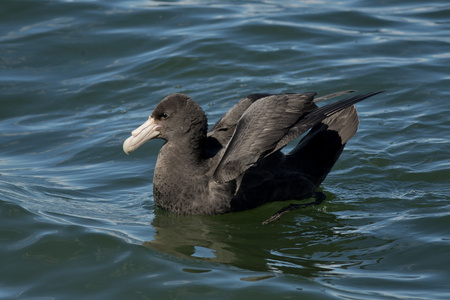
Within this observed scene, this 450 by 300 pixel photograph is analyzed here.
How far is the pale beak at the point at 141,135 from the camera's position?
6.83 meters

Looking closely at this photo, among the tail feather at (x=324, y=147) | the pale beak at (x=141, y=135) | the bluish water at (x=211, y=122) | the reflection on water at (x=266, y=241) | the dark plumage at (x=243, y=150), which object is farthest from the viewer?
the tail feather at (x=324, y=147)

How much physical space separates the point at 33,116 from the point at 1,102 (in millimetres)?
668

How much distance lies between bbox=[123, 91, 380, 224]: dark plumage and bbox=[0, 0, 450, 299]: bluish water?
0.70 ft

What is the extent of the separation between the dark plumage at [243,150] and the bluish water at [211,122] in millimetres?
212

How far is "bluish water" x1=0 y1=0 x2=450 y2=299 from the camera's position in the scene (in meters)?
5.63

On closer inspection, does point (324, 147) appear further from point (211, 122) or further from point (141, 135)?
point (211, 122)

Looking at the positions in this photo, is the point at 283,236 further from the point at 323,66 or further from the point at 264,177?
the point at 323,66

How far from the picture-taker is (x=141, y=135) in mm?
6883

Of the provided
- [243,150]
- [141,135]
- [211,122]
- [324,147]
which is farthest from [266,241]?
[211,122]

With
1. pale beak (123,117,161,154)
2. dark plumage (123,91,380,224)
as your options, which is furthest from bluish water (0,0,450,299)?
pale beak (123,117,161,154)

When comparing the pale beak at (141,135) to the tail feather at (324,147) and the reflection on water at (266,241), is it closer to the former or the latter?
the reflection on water at (266,241)

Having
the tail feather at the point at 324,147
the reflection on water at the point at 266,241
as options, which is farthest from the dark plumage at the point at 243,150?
the reflection on water at the point at 266,241

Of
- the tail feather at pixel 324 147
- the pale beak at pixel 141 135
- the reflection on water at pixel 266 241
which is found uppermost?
the pale beak at pixel 141 135

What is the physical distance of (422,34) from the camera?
11703mm
